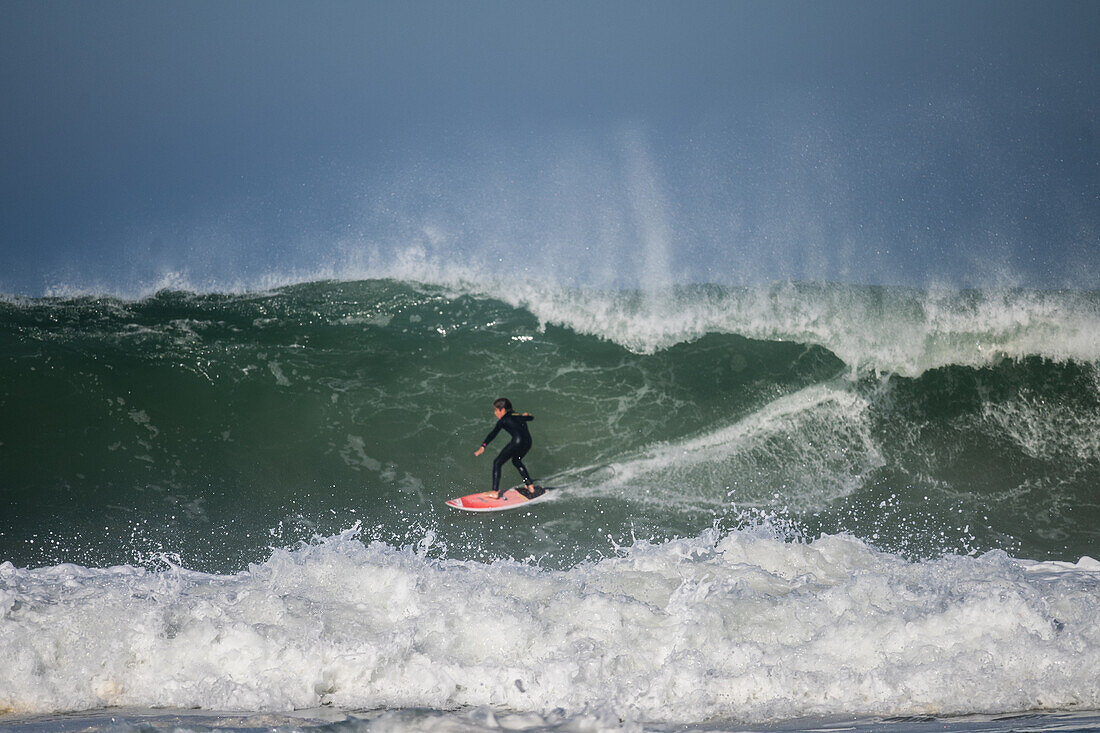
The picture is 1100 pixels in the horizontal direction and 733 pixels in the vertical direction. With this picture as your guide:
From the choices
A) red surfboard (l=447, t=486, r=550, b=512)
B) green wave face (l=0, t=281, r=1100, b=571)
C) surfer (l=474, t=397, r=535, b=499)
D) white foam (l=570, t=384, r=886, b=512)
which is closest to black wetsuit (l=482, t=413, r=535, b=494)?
surfer (l=474, t=397, r=535, b=499)

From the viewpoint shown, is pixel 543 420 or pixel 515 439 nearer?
pixel 515 439

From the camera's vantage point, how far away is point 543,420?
8.70 metres

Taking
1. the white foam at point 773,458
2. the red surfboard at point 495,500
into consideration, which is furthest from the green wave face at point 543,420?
the red surfboard at point 495,500

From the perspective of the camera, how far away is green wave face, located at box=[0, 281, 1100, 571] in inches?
270

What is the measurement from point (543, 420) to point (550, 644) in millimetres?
5109

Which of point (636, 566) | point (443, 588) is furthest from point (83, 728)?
point (636, 566)

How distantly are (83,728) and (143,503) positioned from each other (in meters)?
4.72

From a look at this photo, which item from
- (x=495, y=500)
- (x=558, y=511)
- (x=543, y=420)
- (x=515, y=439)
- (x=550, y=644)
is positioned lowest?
(x=550, y=644)

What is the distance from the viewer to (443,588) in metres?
4.12

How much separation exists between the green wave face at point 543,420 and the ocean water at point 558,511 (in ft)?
0.13

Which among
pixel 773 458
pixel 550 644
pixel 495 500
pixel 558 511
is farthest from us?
pixel 773 458

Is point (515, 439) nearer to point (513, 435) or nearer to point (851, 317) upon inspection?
point (513, 435)

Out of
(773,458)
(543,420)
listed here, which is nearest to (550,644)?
(773,458)

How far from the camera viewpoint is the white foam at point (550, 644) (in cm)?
329
